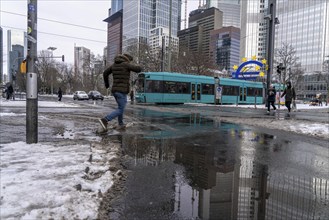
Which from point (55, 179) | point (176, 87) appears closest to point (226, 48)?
point (176, 87)

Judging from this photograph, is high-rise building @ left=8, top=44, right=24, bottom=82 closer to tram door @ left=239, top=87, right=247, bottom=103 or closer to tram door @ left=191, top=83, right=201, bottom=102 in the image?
tram door @ left=191, top=83, right=201, bottom=102

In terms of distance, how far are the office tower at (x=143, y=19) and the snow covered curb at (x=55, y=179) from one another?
3517 centimetres

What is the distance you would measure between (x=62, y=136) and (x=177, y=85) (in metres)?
22.2

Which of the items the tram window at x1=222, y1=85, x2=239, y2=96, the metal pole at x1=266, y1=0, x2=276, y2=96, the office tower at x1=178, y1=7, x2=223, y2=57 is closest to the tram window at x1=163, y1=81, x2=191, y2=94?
the tram window at x1=222, y1=85, x2=239, y2=96

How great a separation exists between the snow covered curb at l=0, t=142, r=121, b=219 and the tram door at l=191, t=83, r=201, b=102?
964 inches

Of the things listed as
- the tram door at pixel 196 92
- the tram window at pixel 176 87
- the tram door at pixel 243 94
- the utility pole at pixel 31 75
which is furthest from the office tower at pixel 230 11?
the utility pole at pixel 31 75

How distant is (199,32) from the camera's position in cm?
6203

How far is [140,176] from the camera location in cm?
407

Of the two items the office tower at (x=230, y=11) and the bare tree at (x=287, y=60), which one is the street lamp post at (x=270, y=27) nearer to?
the bare tree at (x=287, y=60)

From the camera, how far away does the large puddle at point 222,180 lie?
3.08 metres

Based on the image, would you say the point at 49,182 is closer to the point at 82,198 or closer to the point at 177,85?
the point at 82,198

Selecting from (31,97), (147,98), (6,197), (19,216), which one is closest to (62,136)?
(31,97)

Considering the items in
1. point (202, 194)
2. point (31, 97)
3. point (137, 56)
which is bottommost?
point (202, 194)

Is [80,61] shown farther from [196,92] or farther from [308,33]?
A: [308,33]
